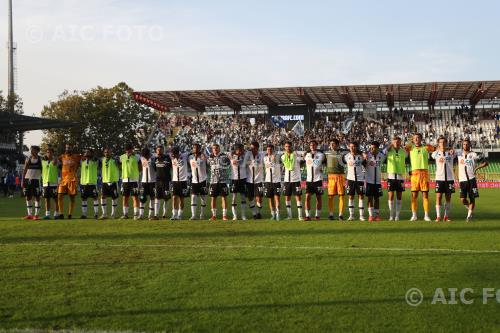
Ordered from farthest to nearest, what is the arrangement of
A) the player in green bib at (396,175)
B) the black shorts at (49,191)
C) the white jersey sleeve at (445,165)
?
the black shorts at (49,191), the player in green bib at (396,175), the white jersey sleeve at (445,165)

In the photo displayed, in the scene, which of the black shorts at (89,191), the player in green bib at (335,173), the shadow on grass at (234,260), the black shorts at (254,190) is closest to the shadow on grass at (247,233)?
the player in green bib at (335,173)

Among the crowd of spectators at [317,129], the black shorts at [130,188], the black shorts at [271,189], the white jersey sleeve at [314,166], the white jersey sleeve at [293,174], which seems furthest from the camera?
the crowd of spectators at [317,129]

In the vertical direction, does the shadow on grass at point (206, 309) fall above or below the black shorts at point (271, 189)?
below

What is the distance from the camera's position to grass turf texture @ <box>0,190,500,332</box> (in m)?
5.70

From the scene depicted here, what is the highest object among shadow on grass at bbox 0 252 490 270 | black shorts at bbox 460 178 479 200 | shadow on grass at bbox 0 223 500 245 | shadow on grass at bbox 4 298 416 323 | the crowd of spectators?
the crowd of spectators

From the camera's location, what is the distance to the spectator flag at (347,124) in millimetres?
56987

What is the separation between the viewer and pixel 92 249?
10094 mm

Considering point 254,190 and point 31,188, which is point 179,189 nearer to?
point 254,190

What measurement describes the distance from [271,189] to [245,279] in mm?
8561

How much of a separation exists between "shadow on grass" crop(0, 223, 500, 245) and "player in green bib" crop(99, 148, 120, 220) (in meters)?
3.81

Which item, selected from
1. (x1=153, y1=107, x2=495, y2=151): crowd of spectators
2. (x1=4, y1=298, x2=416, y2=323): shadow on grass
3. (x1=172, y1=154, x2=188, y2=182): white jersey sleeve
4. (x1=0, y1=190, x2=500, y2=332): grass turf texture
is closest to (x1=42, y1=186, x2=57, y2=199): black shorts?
(x1=172, y1=154, x2=188, y2=182): white jersey sleeve

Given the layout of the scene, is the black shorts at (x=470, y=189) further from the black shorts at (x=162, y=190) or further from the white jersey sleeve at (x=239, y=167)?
the black shorts at (x=162, y=190)

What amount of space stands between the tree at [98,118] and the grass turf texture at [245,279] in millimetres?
50217

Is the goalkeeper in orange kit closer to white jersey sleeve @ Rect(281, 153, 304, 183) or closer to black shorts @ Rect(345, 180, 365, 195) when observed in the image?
white jersey sleeve @ Rect(281, 153, 304, 183)
